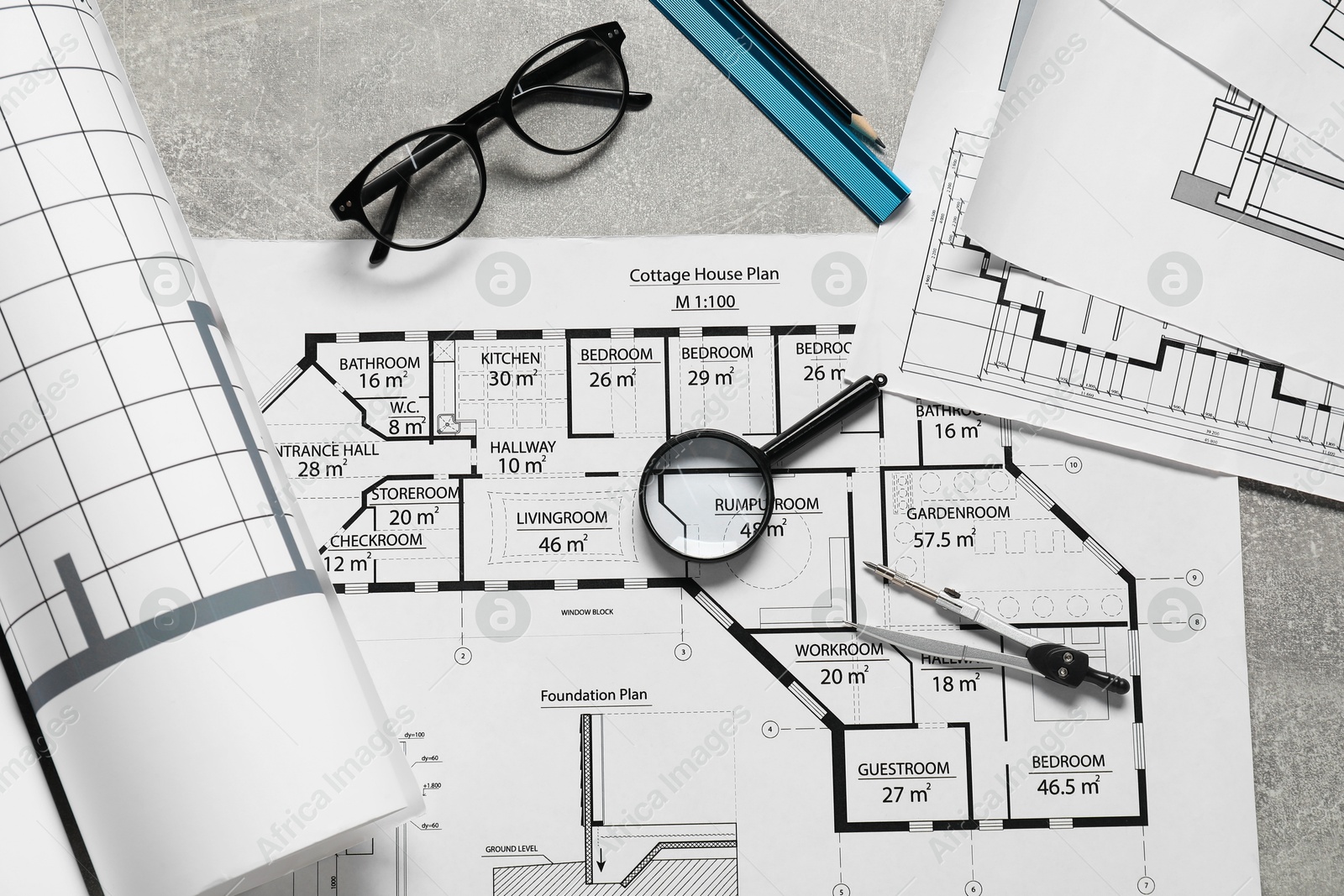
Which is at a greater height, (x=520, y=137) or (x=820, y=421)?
(x=520, y=137)

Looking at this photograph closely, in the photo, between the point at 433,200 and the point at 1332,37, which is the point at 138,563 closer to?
the point at 433,200

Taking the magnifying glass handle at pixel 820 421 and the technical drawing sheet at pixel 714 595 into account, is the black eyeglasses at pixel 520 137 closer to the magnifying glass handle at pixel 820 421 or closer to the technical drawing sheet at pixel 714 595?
the technical drawing sheet at pixel 714 595

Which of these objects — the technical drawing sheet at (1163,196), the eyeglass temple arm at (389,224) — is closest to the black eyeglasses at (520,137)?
the eyeglass temple arm at (389,224)

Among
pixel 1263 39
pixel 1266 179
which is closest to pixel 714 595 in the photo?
pixel 1266 179

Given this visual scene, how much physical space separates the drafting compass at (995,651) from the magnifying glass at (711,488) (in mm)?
200

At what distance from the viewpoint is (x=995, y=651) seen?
4.15ft

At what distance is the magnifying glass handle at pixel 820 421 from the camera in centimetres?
125

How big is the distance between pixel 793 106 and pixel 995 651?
86 cm

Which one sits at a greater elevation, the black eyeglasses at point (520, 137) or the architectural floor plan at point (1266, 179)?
the black eyeglasses at point (520, 137)

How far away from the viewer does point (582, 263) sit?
128 centimetres

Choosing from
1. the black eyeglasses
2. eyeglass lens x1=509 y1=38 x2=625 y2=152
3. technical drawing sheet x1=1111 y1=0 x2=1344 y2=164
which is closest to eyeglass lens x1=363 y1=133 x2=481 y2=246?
the black eyeglasses

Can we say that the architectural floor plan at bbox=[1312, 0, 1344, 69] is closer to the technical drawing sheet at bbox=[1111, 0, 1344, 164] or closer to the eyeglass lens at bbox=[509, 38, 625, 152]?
the technical drawing sheet at bbox=[1111, 0, 1344, 164]

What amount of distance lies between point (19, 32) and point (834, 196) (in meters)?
1.10

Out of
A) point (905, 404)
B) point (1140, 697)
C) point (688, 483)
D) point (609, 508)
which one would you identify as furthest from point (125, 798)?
point (1140, 697)
